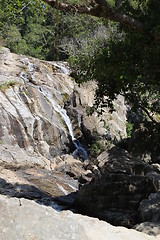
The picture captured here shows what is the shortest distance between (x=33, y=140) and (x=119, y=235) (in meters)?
13.0

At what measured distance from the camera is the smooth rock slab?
11.1 feet

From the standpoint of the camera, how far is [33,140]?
16422mm

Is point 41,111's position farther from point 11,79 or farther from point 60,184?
point 60,184

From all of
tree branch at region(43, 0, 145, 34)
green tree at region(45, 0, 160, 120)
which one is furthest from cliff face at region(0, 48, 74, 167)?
tree branch at region(43, 0, 145, 34)

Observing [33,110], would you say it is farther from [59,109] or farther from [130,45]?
[130,45]

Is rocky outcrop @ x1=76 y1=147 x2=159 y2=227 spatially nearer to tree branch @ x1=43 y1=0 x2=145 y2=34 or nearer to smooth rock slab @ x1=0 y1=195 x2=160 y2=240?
smooth rock slab @ x1=0 y1=195 x2=160 y2=240

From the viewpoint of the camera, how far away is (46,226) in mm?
3529

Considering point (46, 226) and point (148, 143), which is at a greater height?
point (46, 226)

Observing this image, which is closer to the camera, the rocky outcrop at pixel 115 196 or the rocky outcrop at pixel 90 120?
the rocky outcrop at pixel 115 196

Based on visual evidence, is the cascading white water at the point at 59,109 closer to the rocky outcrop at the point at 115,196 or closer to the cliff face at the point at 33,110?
the cliff face at the point at 33,110

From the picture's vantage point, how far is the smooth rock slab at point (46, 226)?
11.1ft

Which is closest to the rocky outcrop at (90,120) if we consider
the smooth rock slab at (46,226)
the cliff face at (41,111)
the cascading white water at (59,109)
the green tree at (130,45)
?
the cliff face at (41,111)

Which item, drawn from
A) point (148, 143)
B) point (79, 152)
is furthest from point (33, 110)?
point (148, 143)

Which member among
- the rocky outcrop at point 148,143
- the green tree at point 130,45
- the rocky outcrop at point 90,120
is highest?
the green tree at point 130,45
